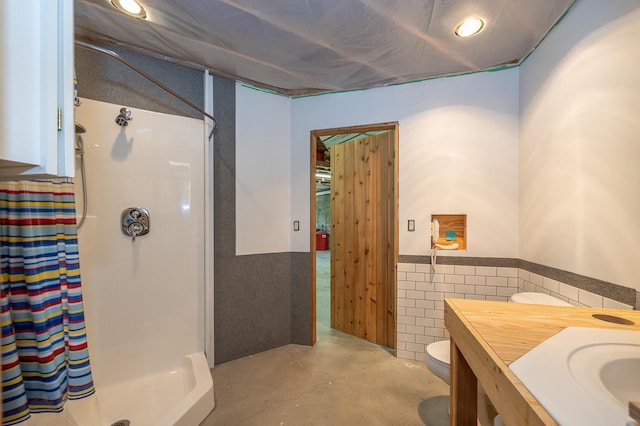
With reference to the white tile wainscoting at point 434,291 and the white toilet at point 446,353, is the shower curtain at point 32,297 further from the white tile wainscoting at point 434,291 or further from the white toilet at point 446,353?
A: the white tile wainscoting at point 434,291

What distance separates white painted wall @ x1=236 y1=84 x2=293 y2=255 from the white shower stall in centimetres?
35

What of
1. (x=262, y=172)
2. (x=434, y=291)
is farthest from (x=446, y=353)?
(x=262, y=172)

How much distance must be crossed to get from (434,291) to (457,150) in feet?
3.85

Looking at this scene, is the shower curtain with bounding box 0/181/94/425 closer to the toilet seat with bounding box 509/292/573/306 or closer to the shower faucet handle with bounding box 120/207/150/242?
the shower faucet handle with bounding box 120/207/150/242

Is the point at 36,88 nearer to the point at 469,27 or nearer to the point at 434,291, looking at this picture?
the point at 469,27

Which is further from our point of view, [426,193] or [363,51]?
[426,193]

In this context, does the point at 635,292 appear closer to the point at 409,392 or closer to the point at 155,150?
the point at 409,392

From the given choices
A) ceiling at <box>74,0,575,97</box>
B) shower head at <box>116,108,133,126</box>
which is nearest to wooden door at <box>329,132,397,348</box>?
ceiling at <box>74,0,575,97</box>

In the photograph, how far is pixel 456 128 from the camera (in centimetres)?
212

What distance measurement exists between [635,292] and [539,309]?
0.40 metres

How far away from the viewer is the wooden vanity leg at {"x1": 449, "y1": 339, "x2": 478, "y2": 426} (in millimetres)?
1102

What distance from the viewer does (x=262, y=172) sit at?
239 cm

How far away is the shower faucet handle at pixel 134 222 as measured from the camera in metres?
1.70

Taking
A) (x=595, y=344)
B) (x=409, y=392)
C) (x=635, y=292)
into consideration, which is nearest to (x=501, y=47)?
(x=635, y=292)
